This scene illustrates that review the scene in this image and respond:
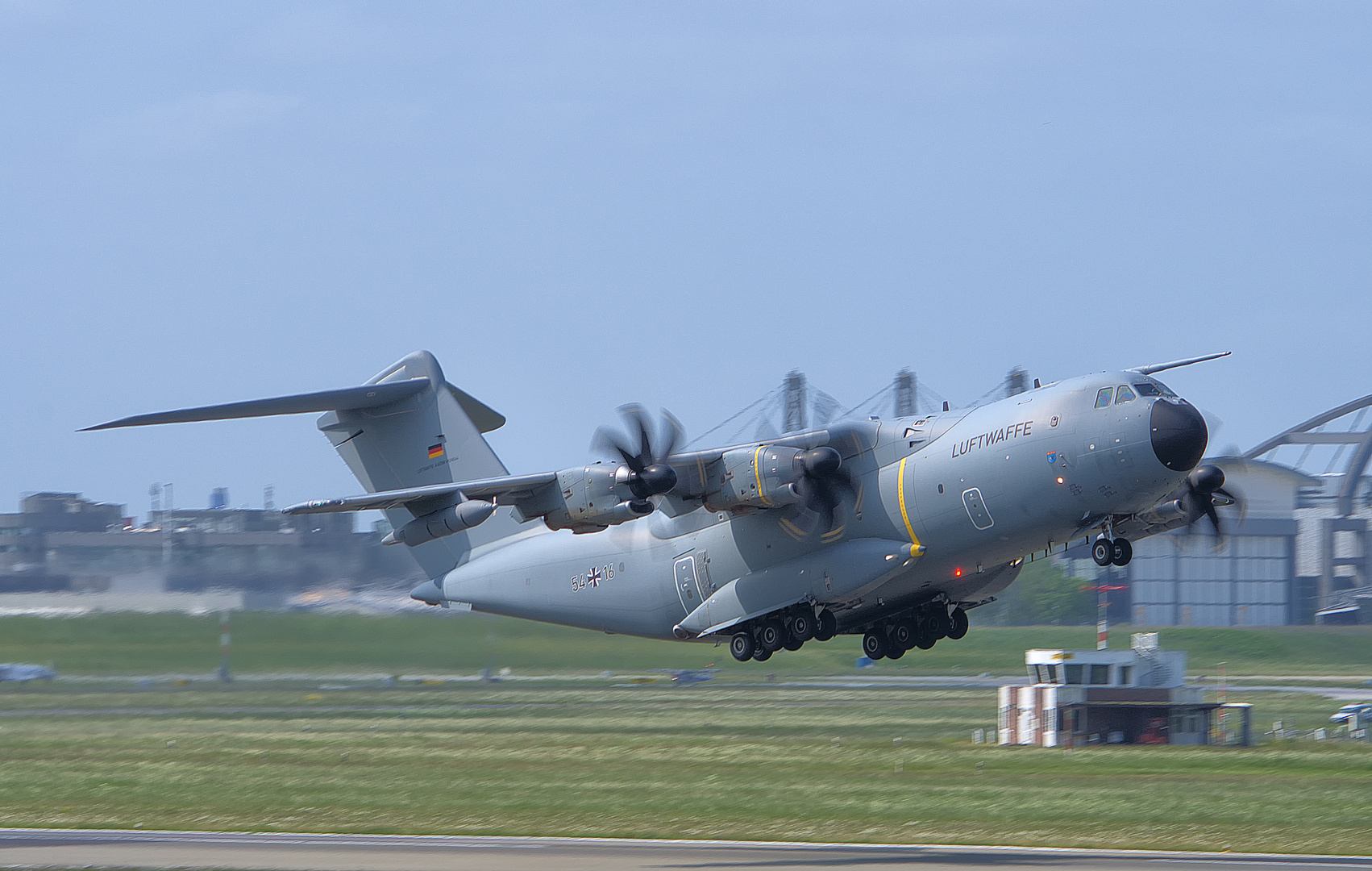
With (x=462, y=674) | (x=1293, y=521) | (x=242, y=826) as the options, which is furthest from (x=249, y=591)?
(x=1293, y=521)

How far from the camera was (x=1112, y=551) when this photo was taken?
76.4 feet

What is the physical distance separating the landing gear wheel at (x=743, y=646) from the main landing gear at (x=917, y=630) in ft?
7.49

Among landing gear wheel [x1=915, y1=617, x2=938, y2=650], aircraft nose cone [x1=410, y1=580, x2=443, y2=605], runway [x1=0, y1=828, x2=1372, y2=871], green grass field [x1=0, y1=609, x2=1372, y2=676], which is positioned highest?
aircraft nose cone [x1=410, y1=580, x2=443, y2=605]

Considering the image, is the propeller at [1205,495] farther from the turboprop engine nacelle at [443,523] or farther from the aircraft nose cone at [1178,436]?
the turboprop engine nacelle at [443,523]

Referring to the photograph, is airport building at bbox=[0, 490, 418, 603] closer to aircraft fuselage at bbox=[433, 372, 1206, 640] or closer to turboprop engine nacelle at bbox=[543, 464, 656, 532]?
aircraft fuselage at bbox=[433, 372, 1206, 640]

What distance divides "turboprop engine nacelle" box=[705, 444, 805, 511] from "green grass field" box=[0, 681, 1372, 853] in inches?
204

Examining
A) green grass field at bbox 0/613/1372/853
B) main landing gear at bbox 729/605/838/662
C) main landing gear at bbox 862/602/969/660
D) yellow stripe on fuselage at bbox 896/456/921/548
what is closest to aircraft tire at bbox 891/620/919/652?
main landing gear at bbox 862/602/969/660

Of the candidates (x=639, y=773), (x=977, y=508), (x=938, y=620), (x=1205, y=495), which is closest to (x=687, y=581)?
(x=938, y=620)

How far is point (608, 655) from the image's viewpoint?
37.3m

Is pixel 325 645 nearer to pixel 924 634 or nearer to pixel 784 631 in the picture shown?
pixel 784 631

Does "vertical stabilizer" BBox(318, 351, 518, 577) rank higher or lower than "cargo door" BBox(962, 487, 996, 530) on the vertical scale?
higher

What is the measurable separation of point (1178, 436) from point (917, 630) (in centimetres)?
713

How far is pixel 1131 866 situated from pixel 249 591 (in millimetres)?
23389

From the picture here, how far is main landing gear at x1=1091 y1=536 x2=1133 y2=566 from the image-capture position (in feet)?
75.8
